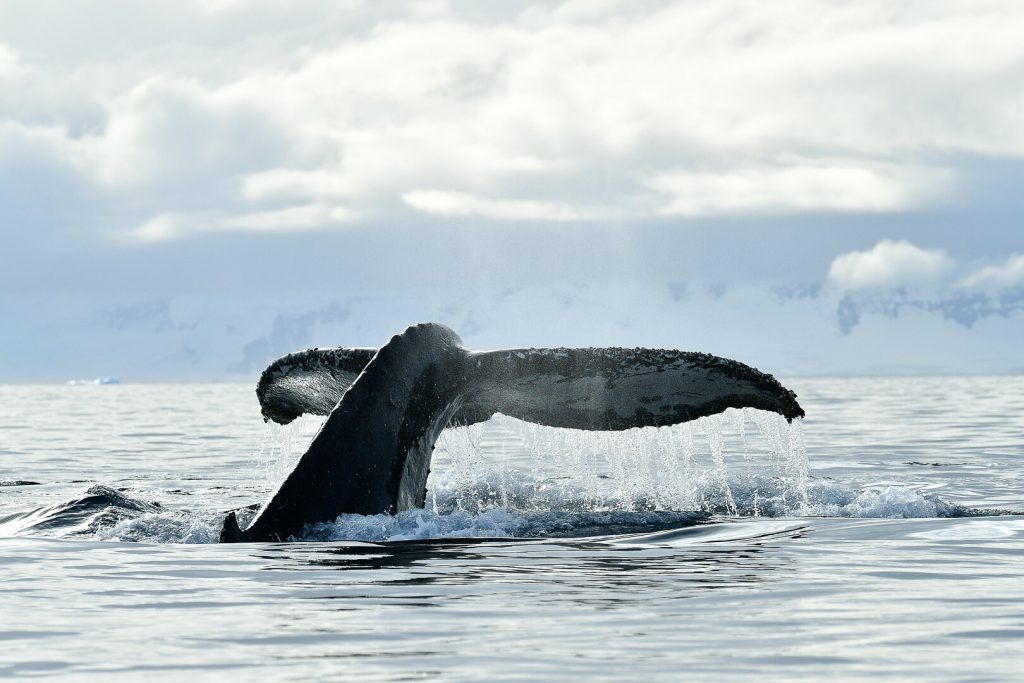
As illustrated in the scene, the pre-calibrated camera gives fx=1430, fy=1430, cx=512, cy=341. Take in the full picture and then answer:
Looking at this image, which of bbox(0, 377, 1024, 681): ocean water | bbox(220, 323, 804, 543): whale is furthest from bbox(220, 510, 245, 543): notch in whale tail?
bbox(0, 377, 1024, 681): ocean water

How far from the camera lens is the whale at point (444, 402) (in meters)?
9.28

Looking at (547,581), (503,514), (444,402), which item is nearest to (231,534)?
(444,402)

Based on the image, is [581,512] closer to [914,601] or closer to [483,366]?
[483,366]

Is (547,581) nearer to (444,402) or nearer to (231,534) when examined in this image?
(444,402)

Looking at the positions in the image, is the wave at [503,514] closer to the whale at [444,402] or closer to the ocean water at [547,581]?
the ocean water at [547,581]

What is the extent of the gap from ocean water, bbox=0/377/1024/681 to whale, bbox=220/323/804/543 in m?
0.24

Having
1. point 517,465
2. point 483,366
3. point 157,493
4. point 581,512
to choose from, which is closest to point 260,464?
point 517,465

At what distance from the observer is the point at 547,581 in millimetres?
8180

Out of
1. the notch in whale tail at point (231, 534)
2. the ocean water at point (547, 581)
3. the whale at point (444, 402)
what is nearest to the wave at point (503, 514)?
the ocean water at point (547, 581)

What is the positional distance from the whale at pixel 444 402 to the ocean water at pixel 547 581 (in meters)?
0.24

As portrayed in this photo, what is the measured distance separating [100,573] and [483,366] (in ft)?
9.62

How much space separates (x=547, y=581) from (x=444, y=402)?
2259mm

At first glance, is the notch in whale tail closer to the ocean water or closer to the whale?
the whale

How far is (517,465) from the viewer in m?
19.6
